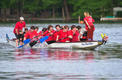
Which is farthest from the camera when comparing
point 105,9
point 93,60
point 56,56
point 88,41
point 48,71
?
point 105,9

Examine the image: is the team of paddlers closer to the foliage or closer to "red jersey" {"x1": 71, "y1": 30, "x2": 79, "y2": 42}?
"red jersey" {"x1": 71, "y1": 30, "x2": 79, "y2": 42}

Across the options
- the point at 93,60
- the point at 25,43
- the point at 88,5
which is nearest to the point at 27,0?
the point at 88,5

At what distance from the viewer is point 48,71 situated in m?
17.8

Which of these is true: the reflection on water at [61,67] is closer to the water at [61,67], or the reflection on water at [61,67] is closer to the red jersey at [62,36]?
the water at [61,67]

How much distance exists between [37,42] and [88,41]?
140 inches

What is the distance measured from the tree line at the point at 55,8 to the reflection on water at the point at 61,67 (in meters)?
86.9

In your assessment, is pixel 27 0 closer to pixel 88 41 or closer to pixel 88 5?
pixel 88 5

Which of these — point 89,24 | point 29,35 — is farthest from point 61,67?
point 29,35

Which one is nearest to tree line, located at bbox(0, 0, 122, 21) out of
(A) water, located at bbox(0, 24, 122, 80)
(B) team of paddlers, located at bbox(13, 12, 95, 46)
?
(B) team of paddlers, located at bbox(13, 12, 95, 46)

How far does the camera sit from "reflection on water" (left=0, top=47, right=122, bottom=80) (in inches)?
650

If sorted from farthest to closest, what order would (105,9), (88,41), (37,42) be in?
(105,9), (37,42), (88,41)

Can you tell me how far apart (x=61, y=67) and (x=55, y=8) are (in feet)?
347

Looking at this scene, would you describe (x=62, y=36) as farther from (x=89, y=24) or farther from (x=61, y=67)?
(x=61, y=67)

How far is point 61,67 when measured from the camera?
18812mm
